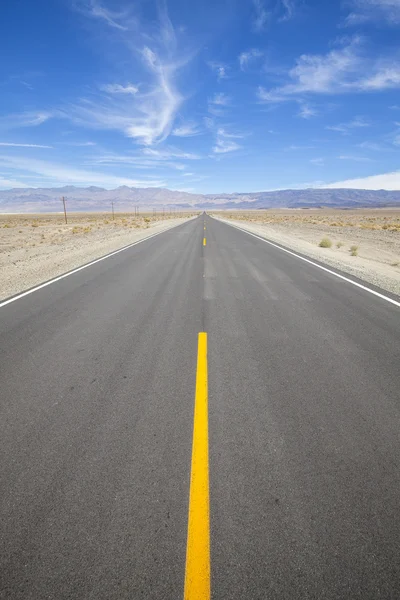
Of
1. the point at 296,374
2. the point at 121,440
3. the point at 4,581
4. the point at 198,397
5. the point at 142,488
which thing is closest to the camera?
the point at 4,581

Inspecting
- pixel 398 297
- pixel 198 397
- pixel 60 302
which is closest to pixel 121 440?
pixel 198 397

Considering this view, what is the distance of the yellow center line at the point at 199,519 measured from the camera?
169 centimetres

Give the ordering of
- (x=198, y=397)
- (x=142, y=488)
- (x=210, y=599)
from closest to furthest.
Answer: (x=210, y=599)
(x=142, y=488)
(x=198, y=397)

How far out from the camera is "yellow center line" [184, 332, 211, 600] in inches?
66.5

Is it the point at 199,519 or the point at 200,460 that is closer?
the point at 199,519

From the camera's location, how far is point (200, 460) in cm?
250

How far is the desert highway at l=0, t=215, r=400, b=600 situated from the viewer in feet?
5.82

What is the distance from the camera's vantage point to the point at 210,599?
63.8 inches

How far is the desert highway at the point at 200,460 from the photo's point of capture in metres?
1.77

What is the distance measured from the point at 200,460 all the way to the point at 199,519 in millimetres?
489

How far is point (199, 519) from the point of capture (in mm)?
2033

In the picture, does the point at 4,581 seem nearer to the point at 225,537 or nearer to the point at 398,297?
the point at 225,537

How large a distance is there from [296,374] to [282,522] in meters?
1.99

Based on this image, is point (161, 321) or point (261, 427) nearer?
point (261, 427)
